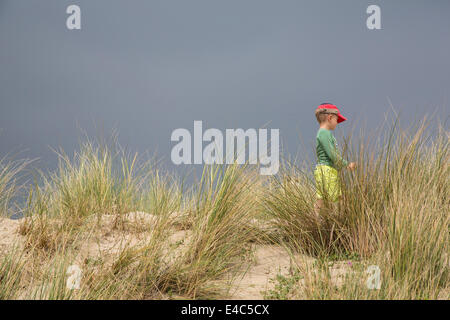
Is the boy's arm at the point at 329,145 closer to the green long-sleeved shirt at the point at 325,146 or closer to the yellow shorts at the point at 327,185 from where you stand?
the green long-sleeved shirt at the point at 325,146

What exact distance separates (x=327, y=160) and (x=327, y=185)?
604 mm

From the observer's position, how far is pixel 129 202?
4.81 m

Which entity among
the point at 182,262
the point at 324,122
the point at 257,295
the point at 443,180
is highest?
the point at 324,122

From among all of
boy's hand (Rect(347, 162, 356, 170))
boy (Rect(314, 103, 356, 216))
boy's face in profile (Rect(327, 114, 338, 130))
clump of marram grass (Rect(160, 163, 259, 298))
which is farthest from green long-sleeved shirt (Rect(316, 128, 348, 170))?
clump of marram grass (Rect(160, 163, 259, 298))

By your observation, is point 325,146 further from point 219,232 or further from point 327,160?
point 219,232

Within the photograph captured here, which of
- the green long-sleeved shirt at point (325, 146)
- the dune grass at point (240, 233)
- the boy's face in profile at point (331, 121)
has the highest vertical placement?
the boy's face in profile at point (331, 121)

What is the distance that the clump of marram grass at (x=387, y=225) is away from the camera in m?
2.75

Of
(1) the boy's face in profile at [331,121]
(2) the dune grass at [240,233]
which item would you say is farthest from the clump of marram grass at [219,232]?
(1) the boy's face in profile at [331,121]

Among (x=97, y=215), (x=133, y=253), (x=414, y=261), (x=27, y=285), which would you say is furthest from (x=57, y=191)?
(x=414, y=261)

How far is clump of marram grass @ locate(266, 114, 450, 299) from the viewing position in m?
2.75

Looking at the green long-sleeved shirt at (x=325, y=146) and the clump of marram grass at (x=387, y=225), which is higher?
the green long-sleeved shirt at (x=325, y=146)

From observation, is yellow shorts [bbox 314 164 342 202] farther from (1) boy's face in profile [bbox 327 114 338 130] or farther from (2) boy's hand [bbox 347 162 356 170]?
(1) boy's face in profile [bbox 327 114 338 130]

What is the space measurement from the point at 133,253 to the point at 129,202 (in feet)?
5.61
